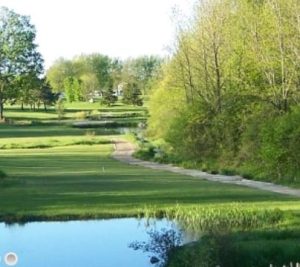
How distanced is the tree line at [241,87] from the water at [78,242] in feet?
48.2

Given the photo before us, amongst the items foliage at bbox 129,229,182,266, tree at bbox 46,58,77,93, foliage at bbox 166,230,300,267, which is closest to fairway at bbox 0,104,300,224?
foliage at bbox 129,229,182,266

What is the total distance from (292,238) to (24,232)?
9.21 meters

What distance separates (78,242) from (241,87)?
27.2 m

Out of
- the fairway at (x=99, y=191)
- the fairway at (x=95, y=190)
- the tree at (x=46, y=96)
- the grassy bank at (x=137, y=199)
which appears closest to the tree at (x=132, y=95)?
the tree at (x=46, y=96)

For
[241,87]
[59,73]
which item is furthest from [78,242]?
[59,73]

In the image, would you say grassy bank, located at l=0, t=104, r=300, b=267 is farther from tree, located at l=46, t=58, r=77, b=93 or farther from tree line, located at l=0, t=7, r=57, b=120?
tree, located at l=46, t=58, r=77, b=93

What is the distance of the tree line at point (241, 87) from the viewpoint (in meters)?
40.9

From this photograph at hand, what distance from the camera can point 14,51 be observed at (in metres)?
120

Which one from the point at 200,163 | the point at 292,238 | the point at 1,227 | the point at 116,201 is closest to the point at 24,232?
the point at 1,227

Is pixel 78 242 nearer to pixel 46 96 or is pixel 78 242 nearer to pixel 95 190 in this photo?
pixel 95 190

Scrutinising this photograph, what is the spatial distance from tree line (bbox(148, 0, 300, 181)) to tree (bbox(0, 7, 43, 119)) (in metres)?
62.6

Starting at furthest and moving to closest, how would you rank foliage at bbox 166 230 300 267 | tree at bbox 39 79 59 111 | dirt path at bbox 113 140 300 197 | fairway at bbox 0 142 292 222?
tree at bbox 39 79 59 111 < dirt path at bbox 113 140 300 197 < fairway at bbox 0 142 292 222 < foliage at bbox 166 230 300 267

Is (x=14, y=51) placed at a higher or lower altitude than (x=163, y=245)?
higher

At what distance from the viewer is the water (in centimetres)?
2150
